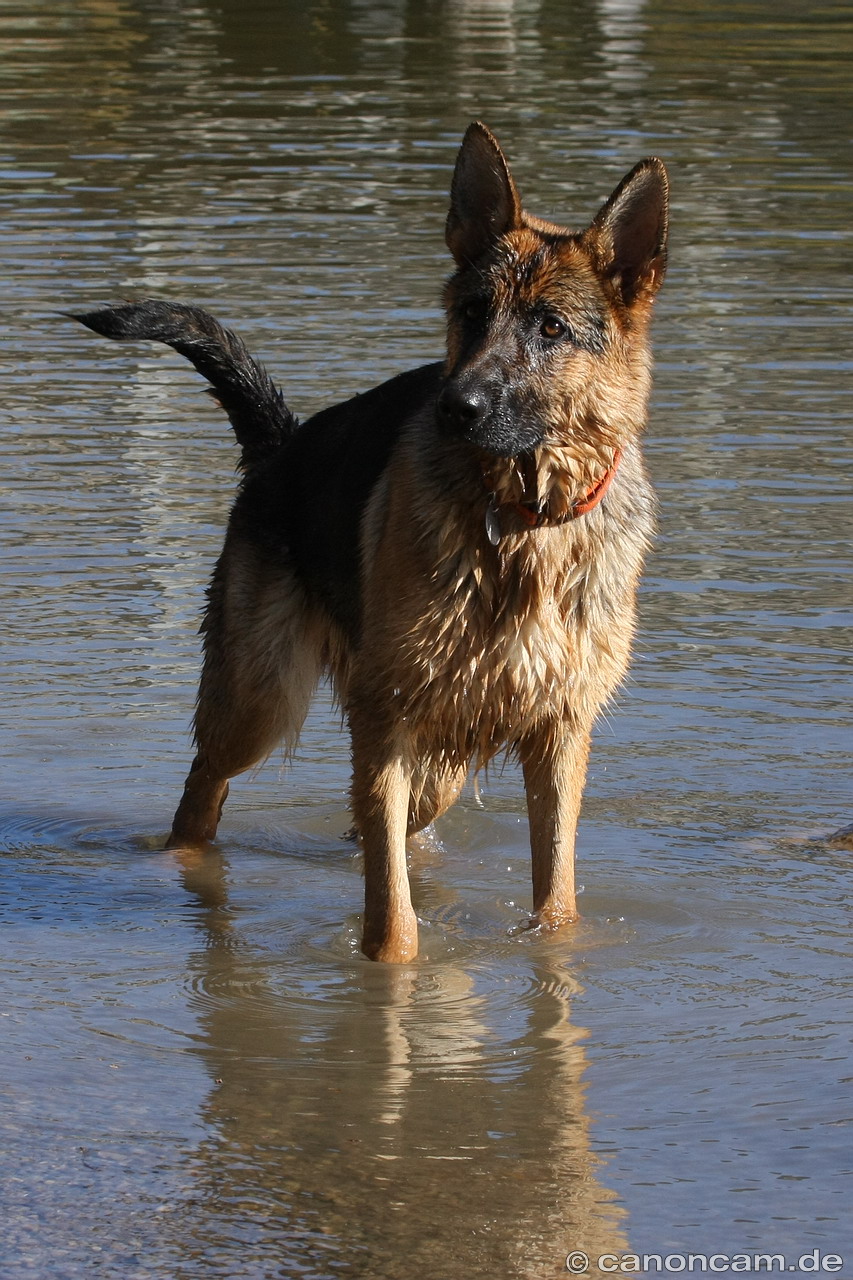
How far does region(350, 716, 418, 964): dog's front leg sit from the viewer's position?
215 inches

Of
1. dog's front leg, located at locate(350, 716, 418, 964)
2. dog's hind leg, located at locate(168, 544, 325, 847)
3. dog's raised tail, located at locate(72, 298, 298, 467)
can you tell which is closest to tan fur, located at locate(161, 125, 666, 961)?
dog's front leg, located at locate(350, 716, 418, 964)

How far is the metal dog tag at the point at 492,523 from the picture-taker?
5188 millimetres

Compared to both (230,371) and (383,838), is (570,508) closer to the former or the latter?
(383,838)

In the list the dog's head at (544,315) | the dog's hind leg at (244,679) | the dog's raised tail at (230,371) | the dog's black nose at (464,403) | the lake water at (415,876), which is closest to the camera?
the lake water at (415,876)

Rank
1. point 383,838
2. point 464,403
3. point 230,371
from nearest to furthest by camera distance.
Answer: point 464,403
point 383,838
point 230,371

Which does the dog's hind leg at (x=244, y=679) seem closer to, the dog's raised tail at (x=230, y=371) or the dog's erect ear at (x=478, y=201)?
the dog's raised tail at (x=230, y=371)

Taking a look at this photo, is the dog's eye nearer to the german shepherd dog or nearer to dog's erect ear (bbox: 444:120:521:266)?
the german shepherd dog

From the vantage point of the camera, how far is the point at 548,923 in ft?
18.9

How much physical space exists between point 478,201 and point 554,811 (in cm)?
→ 187

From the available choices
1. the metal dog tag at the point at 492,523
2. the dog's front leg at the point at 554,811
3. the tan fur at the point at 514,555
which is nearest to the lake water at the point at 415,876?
the dog's front leg at the point at 554,811

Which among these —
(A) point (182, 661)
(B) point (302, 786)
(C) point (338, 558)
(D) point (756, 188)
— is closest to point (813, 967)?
(C) point (338, 558)

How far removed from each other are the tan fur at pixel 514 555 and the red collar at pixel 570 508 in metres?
0.01

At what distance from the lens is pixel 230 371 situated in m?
6.75

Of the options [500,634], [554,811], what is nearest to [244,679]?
[554,811]
